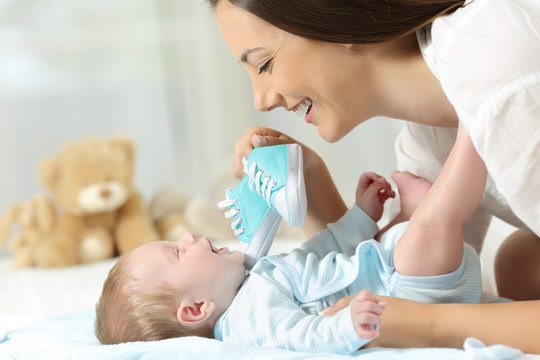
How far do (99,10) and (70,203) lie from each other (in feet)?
3.11

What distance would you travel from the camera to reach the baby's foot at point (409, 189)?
1.33 meters

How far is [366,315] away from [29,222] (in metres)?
1.80

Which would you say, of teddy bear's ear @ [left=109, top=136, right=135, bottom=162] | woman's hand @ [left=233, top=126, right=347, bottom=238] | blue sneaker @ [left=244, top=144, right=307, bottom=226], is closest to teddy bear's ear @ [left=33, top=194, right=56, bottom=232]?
teddy bear's ear @ [left=109, top=136, right=135, bottom=162]

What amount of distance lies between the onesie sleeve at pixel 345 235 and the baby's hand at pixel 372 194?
2cm

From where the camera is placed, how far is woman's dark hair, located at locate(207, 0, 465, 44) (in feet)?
3.83

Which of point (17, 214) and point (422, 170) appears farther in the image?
point (17, 214)

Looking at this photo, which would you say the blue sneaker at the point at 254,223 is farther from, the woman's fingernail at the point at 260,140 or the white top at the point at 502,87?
the white top at the point at 502,87

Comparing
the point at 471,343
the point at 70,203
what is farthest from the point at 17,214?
the point at 471,343

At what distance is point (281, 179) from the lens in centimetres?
A: 121

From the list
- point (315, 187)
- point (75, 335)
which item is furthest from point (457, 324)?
point (75, 335)

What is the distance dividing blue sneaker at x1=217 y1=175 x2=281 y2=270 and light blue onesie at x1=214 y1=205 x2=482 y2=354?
7 cm

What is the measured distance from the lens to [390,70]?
4.15 ft

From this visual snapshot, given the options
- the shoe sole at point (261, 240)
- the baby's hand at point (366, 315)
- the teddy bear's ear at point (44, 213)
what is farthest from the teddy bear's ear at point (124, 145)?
the baby's hand at point (366, 315)

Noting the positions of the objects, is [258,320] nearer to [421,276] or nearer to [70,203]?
[421,276]
